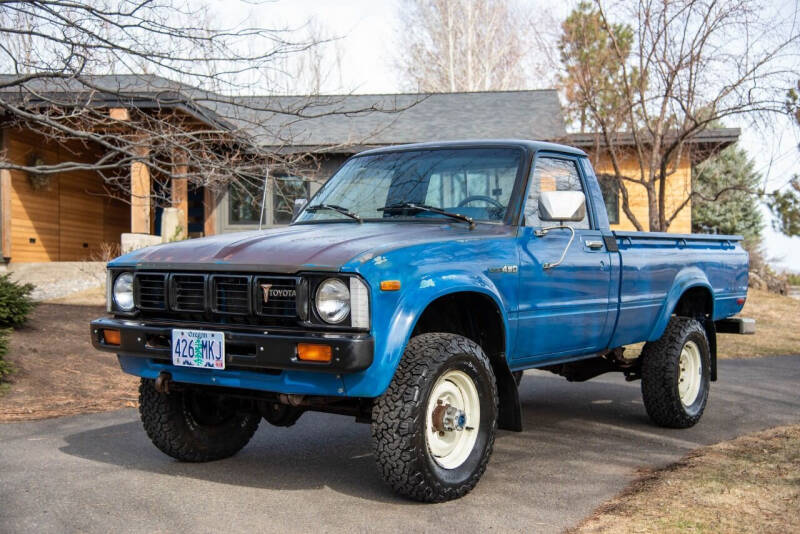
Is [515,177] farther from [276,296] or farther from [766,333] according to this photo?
[766,333]

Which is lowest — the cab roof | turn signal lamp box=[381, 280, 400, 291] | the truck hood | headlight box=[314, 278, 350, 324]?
headlight box=[314, 278, 350, 324]

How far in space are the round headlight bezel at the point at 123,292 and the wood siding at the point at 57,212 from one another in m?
13.2

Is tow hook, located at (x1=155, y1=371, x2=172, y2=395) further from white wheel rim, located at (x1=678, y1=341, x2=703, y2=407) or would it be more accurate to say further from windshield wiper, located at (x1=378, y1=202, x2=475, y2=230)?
white wheel rim, located at (x1=678, y1=341, x2=703, y2=407)

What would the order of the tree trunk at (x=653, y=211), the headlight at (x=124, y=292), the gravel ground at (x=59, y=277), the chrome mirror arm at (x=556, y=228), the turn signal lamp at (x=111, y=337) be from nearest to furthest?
1. the turn signal lamp at (x=111, y=337)
2. the headlight at (x=124, y=292)
3. the chrome mirror arm at (x=556, y=228)
4. the tree trunk at (x=653, y=211)
5. the gravel ground at (x=59, y=277)

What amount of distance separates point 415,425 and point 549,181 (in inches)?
87.9

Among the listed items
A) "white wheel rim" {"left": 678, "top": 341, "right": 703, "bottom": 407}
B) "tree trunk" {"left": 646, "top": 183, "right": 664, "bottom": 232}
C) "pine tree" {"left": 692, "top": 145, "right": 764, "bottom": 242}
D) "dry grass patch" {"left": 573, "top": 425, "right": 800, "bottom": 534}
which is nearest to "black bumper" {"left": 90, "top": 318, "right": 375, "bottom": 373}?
"dry grass patch" {"left": 573, "top": 425, "right": 800, "bottom": 534}

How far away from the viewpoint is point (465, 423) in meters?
4.61

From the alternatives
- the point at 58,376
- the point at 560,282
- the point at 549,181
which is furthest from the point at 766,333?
the point at 58,376

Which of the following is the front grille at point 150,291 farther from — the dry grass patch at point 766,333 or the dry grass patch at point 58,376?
the dry grass patch at point 766,333

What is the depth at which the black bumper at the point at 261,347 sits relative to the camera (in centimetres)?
396

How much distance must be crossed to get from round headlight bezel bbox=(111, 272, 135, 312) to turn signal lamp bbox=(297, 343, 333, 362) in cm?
129

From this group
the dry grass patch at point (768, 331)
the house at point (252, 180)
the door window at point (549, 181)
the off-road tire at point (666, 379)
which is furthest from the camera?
the house at point (252, 180)

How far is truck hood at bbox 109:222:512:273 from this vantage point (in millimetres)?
4203

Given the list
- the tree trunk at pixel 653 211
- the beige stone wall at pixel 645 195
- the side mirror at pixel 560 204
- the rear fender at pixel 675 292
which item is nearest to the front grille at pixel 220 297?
the side mirror at pixel 560 204
